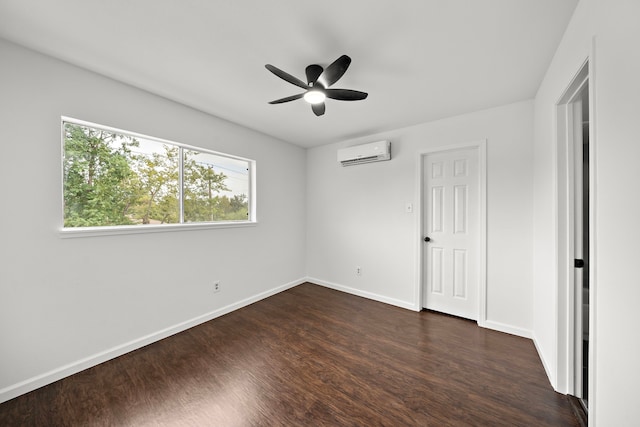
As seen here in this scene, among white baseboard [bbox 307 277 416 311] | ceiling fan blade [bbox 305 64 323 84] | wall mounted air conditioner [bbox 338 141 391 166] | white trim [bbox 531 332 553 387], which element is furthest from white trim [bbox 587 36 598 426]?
wall mounted air conditioner [bbox 338 141 391 166]

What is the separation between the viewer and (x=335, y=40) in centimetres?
158

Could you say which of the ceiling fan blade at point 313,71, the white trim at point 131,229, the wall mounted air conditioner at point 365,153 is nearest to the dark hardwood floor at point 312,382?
the white trim at point 131,229

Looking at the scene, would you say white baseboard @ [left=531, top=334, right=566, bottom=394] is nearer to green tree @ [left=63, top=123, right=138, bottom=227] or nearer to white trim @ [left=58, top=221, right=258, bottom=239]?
white trim @ [left=58, top=221, right=258, bottom=239]

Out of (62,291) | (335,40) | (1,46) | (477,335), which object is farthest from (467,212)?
(1,46)

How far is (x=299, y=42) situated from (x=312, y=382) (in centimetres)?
249

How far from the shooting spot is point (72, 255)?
1.87 m

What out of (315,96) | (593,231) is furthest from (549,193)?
(315,96)

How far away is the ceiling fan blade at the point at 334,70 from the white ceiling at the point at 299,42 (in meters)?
0.17

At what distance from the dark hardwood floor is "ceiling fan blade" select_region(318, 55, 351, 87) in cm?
229

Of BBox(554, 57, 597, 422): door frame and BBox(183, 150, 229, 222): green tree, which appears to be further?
BBox(183, 150, 229, 222): green tree

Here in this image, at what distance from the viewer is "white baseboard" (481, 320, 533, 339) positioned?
7.86ft

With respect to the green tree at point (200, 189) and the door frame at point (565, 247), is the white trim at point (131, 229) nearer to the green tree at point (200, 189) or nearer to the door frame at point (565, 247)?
the green tree at point (200, 189)

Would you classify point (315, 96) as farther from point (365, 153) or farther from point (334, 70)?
point (365, 153)

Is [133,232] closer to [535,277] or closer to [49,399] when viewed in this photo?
[49,399]
